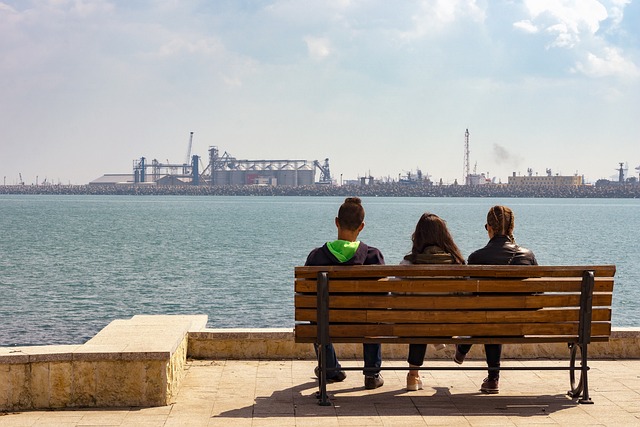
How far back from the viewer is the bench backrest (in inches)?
211

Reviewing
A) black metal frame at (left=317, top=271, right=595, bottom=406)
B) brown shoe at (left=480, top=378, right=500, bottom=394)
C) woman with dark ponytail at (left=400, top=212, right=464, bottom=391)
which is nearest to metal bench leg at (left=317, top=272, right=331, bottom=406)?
black metal frame at (left=317, top=271, right=595, bottom=406)

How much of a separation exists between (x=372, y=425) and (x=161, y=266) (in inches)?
1312

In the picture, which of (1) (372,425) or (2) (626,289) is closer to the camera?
(1) (372,425)

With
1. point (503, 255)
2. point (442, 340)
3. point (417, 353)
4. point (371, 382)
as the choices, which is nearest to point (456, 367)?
point (442, 340)

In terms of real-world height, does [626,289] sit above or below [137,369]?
below

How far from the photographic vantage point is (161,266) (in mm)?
37594

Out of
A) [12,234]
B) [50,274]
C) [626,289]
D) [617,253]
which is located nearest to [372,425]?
[626,289]

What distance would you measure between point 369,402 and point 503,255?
48.2 inches

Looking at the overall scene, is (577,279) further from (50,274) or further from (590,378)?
(50,274)

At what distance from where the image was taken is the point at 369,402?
554 cm

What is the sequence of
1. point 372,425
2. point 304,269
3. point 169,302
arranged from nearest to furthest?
point 372,425
point 304,269
point 169,302

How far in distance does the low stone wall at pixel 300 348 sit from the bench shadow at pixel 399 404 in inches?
37.2

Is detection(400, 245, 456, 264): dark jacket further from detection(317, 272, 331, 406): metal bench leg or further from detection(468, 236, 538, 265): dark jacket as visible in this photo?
detection(317, 272, 331, 406): metal bench leg

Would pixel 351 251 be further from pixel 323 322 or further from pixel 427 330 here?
pixel 427 330
